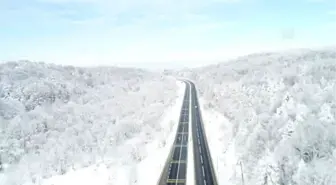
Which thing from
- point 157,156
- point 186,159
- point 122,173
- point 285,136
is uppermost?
point 285,136

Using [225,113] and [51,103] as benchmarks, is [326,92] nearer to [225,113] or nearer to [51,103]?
[225,113]

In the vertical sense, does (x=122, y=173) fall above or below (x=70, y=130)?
below

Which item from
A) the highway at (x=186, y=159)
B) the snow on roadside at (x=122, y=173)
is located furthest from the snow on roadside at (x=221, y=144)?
the snow on roadside at (x=122, y=173)

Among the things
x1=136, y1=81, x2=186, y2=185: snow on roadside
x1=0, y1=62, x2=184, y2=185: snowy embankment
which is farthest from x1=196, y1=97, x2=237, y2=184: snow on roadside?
x1=0, y1=62, x2=184, y2=185: snowy embankment

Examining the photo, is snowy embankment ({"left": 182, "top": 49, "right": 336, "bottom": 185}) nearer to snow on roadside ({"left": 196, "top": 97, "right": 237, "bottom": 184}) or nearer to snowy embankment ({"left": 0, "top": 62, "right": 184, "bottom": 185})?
snow on roadside ({"left": 196, "top": 97, "right": 237, "bottom": 184})

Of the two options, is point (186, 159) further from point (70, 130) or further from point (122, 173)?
point (70, 130)

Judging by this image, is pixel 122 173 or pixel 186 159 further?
pixel 186 159

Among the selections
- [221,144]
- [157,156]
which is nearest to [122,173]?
[157,156]
